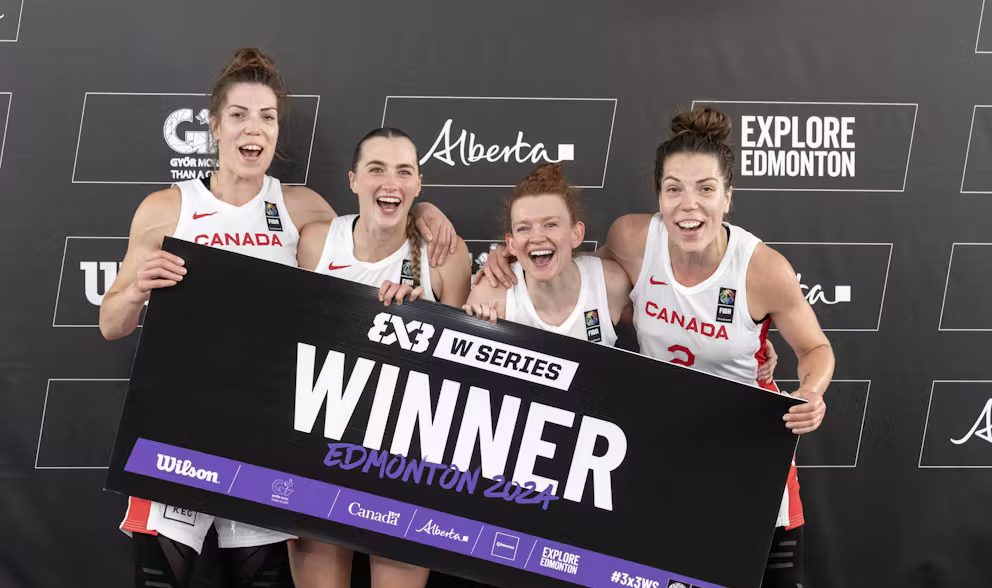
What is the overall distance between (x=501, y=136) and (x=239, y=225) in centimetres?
108

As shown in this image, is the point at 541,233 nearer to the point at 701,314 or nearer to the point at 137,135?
the point at 701,314

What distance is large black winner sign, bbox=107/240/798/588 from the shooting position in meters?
2.48

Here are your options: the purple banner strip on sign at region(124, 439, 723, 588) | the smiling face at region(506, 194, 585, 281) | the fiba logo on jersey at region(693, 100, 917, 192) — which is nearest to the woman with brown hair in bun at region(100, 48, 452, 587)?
the purple banner strip on sign at region(124, 439, 723, 588)

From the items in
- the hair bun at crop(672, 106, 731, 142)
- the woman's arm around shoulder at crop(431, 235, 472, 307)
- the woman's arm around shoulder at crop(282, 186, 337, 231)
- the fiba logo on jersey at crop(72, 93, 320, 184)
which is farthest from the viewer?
the fiba logo on jersey at crop(72, 93, 320, 184)

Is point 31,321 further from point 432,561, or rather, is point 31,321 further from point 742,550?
point 742,550

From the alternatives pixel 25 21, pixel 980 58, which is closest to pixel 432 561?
pixel 25 21

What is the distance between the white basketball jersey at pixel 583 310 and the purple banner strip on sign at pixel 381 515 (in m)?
0.60

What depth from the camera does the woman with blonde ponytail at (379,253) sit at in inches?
103

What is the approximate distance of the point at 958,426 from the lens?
3.40 metres

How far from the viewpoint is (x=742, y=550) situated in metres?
2.49

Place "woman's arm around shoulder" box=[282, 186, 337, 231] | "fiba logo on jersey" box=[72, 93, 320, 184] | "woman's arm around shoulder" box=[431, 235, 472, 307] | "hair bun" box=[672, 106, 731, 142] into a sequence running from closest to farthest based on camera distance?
"hair bun" box=[672, 106, 731, 142], "woman's arm around shoulder" box=[431, 235, 472, 307], "woman's arm around shoulder" box=[282, 186, 337, 231], "fiba logo on jersey" box=[72, 93, 320, 184]

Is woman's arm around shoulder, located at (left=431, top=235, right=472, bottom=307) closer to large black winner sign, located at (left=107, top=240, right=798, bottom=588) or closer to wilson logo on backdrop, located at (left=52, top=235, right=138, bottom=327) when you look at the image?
large black winner sign, located at (left=107, top=240, right=798, bottom=588)

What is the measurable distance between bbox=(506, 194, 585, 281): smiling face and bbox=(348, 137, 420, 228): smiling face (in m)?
0.33

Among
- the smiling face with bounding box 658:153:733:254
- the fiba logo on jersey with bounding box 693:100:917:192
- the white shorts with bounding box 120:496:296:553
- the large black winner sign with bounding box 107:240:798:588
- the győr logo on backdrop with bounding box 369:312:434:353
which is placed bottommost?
the white shorts with bounding box 120:496:296:553
